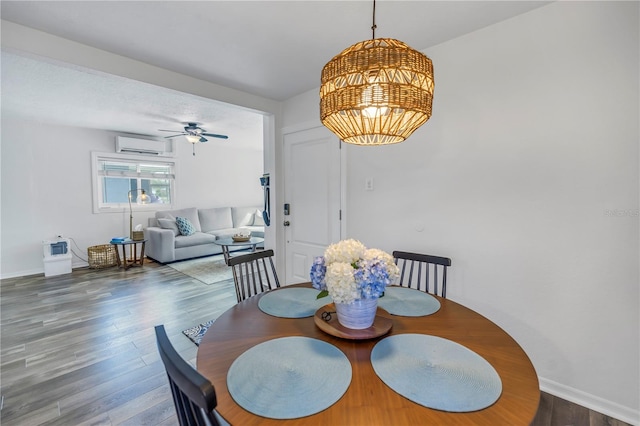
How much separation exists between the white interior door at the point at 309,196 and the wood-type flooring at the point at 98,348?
1.03 metres

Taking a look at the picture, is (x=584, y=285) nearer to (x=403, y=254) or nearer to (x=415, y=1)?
(x=403, y=254)

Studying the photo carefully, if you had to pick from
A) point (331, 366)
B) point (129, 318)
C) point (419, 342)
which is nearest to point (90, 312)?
point (129, 318)

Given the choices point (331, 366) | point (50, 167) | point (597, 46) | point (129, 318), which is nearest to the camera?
point (331, 366)

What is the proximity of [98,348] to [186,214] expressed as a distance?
3.85 m

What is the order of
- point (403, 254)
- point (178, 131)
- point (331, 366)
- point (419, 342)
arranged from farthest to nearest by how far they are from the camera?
point (178, 131) → point (403, 254) → point (419, 342) → point (331, 366)

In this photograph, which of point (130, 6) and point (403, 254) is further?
point (403, 254)

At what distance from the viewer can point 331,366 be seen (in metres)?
0.96

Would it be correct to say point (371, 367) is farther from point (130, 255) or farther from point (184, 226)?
point (130, 255)

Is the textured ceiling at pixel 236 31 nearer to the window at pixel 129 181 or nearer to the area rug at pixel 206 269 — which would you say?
the window at pixel 129 181

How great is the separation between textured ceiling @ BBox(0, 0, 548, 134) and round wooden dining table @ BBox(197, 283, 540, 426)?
1.76 m

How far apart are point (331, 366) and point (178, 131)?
5.39 meters

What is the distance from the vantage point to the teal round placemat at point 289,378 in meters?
0.79

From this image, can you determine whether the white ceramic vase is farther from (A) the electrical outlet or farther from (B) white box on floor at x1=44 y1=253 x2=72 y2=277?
(B) white box on floor at x1=44 y1=253 x2=72 y2=277

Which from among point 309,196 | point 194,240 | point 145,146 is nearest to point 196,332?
point 309,196
